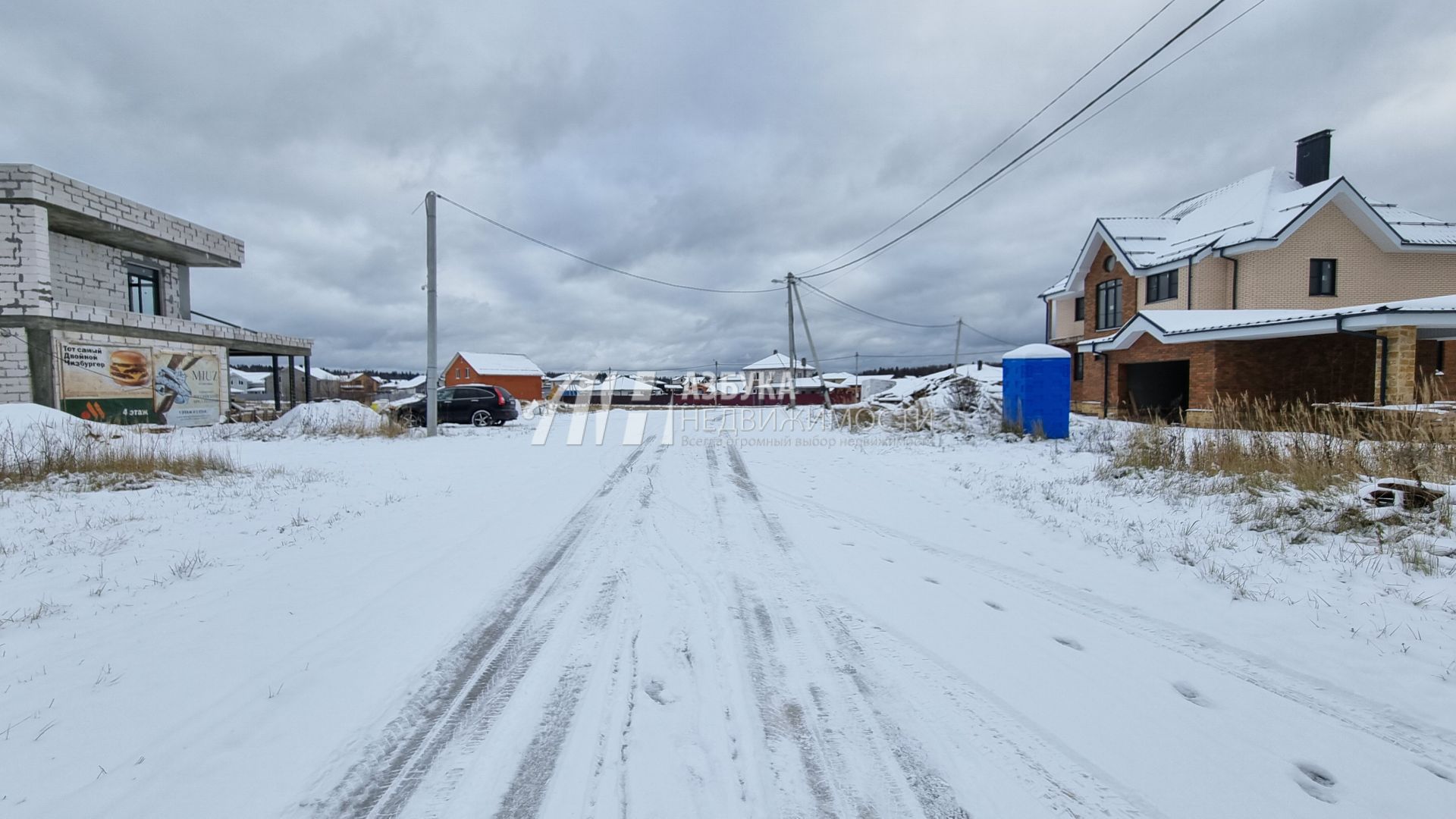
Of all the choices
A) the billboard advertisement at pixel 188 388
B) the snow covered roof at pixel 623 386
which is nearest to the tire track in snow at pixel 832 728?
the billboard advertisement at pixel 188 388

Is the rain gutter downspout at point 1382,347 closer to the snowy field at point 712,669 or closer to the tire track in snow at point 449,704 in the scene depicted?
the snowy field at point 712,669

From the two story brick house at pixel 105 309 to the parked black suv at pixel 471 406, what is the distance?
617 cm

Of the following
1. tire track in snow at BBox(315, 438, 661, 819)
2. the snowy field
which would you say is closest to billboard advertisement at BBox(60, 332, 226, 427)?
the snowy field

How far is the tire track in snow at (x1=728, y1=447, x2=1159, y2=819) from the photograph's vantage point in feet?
6.73

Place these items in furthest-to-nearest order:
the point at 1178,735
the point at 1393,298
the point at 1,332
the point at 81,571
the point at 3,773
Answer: the point at 1393,298 < the point at 1,332 < the point at 81,571 < the point at 1178,735 < the point at 3,773

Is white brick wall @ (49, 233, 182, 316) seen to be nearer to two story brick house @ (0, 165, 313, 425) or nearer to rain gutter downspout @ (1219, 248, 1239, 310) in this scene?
two story brick house @ (0, 165, 313, 425)

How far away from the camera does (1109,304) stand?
24438 millimetres

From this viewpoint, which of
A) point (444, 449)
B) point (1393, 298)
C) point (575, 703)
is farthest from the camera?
point (1393, 298)

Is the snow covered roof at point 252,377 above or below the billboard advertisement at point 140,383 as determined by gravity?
above

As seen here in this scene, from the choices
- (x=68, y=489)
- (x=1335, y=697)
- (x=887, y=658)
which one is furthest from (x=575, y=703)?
(x=68, y=489)

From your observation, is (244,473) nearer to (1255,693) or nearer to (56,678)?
(56,678)

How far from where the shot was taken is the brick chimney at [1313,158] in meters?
21.6

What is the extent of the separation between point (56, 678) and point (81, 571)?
2279 mm

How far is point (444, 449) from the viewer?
42.7 ft
